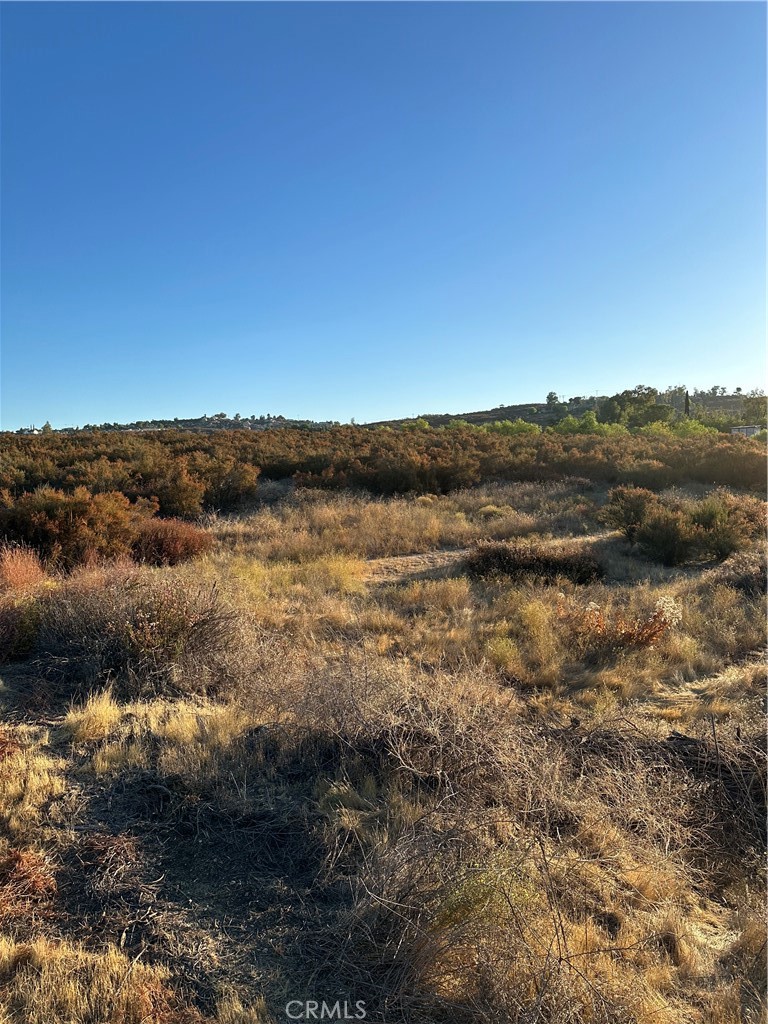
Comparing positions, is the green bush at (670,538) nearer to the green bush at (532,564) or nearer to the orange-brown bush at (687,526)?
the orange-brown bush at (687,526)

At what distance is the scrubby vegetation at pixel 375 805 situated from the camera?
2355 millimetres

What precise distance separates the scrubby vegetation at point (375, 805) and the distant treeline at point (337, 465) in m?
9.26

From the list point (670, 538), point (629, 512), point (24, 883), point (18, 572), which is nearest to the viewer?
point (24, 883)

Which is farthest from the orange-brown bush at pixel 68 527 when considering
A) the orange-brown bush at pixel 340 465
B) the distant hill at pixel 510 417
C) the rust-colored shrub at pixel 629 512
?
the distant hill at pixel 510 417

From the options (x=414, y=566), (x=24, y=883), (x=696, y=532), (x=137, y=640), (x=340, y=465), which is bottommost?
(x=24, y=883)

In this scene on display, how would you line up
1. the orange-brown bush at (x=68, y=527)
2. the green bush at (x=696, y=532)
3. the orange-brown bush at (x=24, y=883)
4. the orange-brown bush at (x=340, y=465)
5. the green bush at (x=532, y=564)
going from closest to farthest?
the orange-brown bush at (x=24, y=883) < the orange-brown bush at (x=68, y=527) < the green bush at (x=532, y=564) < the green bush at (x=696, y=532) < the orange-brown bush at (x=340, y=465)

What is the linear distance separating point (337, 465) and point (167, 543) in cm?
1173

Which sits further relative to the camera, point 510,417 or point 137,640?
point 510,417

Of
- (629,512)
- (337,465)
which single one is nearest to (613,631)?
(629,512)

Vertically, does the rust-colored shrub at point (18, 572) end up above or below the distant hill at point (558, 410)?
below

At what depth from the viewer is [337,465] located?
22078 millimetres

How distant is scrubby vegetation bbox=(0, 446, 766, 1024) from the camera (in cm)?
236

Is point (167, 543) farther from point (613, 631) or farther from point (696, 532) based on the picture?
point (696, 532)

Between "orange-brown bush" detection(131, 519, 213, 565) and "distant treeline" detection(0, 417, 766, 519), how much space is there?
14.5 feet
